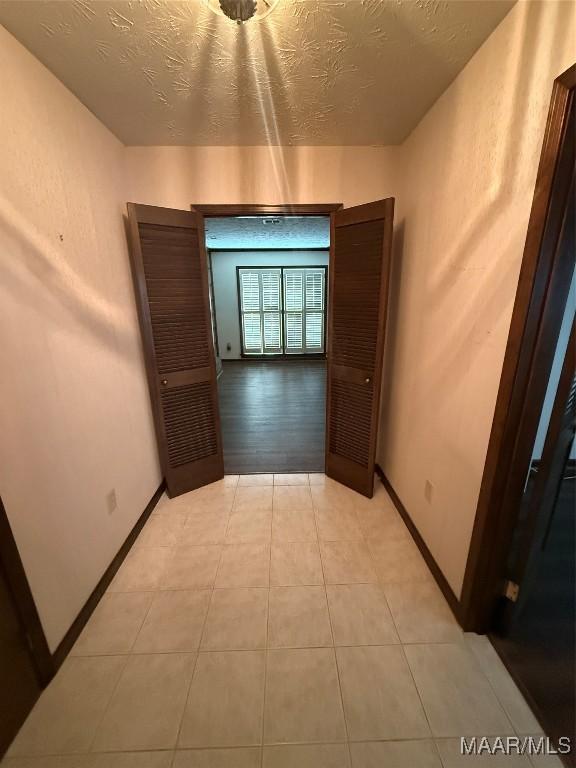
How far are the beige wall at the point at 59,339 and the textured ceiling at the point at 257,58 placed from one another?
0.65ft

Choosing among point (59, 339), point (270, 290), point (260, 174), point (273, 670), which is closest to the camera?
point (273, 670)

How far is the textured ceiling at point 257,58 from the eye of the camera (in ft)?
3.42

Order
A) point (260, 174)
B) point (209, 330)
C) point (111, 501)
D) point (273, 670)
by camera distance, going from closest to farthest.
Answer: point (273, 670) < point (111, 501) < point (260, 174) < point (209, 330)

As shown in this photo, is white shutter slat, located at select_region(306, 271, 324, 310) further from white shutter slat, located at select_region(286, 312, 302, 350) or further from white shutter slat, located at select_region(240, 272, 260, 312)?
white shutter slat, located at select_region(240, 272, 260, 312)

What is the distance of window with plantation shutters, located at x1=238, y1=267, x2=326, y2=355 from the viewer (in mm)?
6539

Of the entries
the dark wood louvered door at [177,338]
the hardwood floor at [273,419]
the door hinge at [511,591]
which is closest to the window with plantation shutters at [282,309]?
the hardwood floor at [273,419]

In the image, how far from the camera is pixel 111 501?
1656 mm

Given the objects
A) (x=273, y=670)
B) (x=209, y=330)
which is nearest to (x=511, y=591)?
(x=273, y=670)

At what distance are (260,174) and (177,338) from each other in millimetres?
1246

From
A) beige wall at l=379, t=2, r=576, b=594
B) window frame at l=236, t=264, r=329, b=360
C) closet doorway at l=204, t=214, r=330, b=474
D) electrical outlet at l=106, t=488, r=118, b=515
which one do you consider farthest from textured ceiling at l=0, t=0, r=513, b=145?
window frame at l=236, t=264, r=329, b=360

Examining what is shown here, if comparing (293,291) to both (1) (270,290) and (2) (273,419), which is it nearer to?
(1) (270,290)

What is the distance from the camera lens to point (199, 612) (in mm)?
1428

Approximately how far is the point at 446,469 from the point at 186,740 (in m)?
1.48

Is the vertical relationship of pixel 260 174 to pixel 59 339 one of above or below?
above
